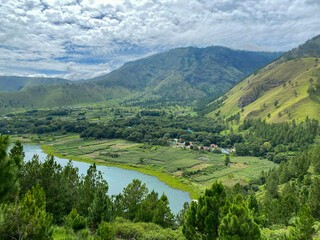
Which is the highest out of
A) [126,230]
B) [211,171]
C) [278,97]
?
[278,97]

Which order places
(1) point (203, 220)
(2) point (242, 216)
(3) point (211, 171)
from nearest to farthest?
(2) point (242, 216) → (1) point (203, 220) → (3) point (211, 171)

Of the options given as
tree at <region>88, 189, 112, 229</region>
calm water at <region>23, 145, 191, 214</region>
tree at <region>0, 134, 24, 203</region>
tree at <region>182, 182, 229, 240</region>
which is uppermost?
tree at <region>0, 134, 24, 203</region>

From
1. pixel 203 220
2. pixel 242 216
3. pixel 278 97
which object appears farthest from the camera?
pixel 278 97

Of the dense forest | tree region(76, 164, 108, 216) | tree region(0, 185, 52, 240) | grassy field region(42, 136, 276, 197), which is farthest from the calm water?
tree region(0, 185, 52, 240)

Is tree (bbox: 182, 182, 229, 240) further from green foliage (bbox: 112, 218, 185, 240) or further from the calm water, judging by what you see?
the calm water

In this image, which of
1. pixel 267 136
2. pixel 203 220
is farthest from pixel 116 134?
pixel 203 220

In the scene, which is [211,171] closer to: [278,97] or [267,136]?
[267,136]

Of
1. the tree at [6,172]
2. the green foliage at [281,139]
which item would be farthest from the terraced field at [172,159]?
the tree at [6,172]
